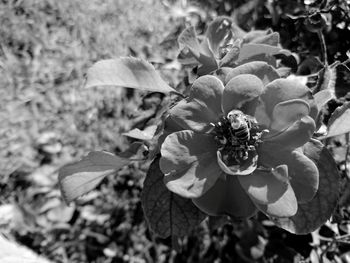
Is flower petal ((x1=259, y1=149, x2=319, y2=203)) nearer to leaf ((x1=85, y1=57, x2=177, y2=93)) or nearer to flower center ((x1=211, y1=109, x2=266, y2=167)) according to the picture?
flower center ((x1=211, y1=109, x2=266, y2=167))

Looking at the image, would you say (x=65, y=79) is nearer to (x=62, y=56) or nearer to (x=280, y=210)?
(x=62, y=56)

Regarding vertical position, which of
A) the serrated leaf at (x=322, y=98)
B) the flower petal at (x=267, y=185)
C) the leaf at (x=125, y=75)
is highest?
the leaf at (x=125, y=75)

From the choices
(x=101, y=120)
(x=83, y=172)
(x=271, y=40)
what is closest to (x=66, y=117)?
(x=101, y=120)

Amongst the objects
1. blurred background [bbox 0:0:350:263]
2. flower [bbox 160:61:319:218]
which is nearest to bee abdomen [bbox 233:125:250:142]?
flower [bbox 160:61:319:218]

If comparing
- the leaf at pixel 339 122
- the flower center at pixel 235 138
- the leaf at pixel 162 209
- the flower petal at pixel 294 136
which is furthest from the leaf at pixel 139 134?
the leaf at pixel 339 122

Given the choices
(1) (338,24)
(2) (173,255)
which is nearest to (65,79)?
(2) (173,255)

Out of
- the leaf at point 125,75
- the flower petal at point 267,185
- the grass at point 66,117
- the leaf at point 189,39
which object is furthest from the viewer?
the grass at point 66,117

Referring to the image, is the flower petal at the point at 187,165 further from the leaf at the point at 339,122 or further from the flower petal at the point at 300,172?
the leaf at the point at 339,122
